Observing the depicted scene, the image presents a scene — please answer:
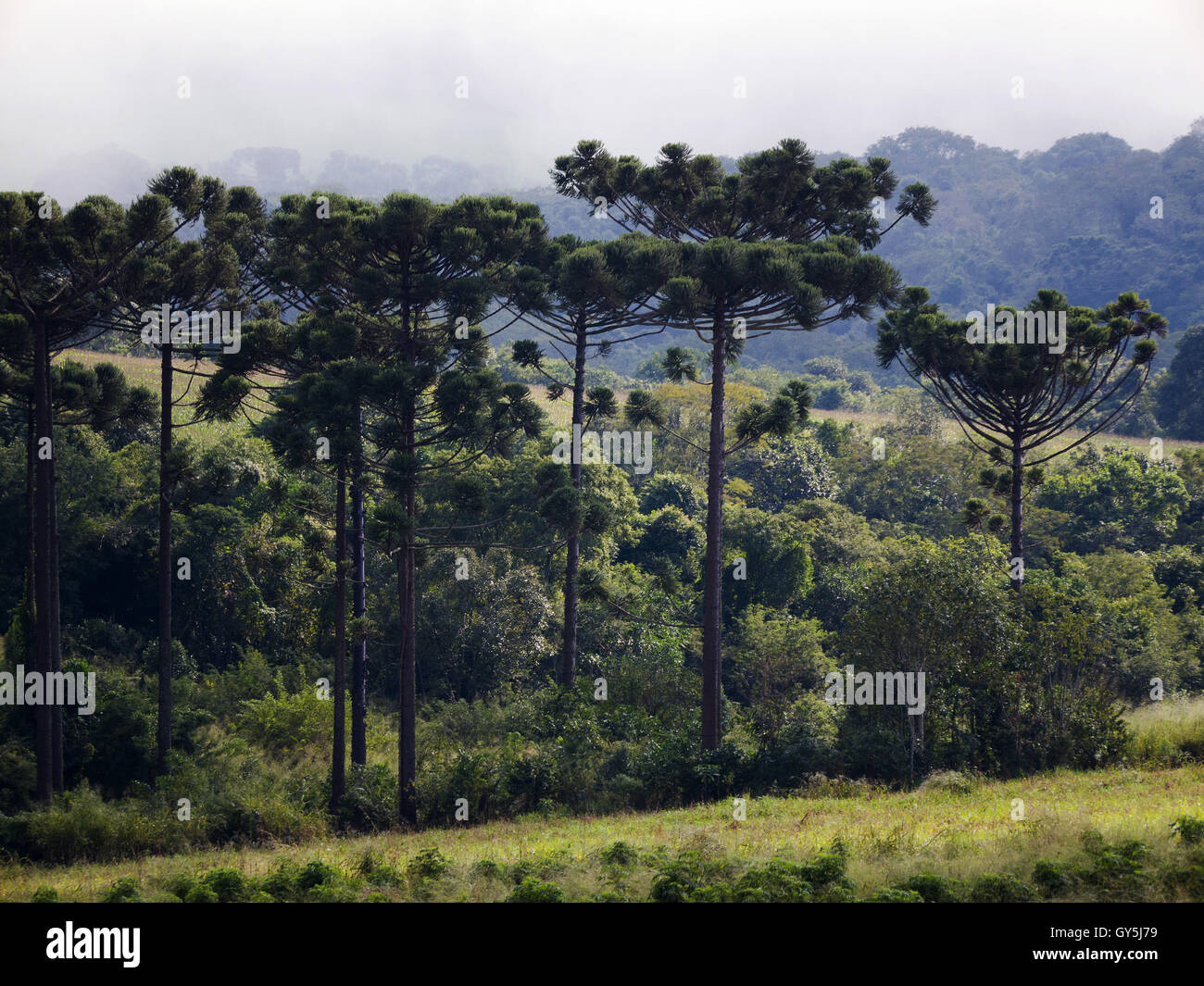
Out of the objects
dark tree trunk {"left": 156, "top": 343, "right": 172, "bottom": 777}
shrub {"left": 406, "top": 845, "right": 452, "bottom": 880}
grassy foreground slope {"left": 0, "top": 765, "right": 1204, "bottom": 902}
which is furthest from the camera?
dark tree trunk {"left": 156, "top": 343, "right": 172, "bottom": 777}

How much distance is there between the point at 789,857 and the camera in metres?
13.3

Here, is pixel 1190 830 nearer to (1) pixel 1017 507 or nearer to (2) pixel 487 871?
(2) pixel 487 871

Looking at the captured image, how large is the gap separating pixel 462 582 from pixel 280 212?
1329 cm

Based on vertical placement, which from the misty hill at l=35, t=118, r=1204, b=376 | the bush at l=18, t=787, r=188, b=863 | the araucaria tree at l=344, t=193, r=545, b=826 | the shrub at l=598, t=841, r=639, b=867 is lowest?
the bush at l=18, t=787, r=188, b=863

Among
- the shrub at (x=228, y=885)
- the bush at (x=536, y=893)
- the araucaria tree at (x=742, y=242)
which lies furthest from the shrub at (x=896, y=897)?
the araucaria tree at (x=742, y=242)

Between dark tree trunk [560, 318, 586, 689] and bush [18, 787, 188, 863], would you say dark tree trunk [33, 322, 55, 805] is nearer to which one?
bush [18, 787, 188, 863]

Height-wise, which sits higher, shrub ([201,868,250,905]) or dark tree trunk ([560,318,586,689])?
dark tree trunk ([560,318,586,689])

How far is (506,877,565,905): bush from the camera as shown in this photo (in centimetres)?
1150

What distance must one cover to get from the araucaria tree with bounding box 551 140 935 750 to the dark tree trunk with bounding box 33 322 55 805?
12447 mm

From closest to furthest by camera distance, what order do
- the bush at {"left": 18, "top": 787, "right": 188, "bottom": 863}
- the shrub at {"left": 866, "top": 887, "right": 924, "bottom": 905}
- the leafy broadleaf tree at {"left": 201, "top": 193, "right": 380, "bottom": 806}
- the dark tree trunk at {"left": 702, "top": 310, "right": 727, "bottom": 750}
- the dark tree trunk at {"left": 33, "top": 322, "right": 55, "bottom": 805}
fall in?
the shrub at {"left": 866, "top": 887, "right": 924, "bottom": 905}, the bush at {"left": 18, "top": 787, "right": 188, "bottom": 863}, the dark tree trunk at {"left": 33, "top": 322, "right": 55, "bottom": 805}, the leafy broadleaf tree at {"left": 201, "top": 193, "right": 380, "bottom": 806}, the dark tree trunk at {"left": 702, "top": 310, "right": 727, "bottom": 750}

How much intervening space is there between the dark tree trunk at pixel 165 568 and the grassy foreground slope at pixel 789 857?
4.82 metres

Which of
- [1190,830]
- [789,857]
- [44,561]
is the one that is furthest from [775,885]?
[44,561]

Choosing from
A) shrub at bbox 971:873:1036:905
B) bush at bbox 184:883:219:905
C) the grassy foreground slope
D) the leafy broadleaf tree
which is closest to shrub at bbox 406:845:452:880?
the grassy foreground slope
